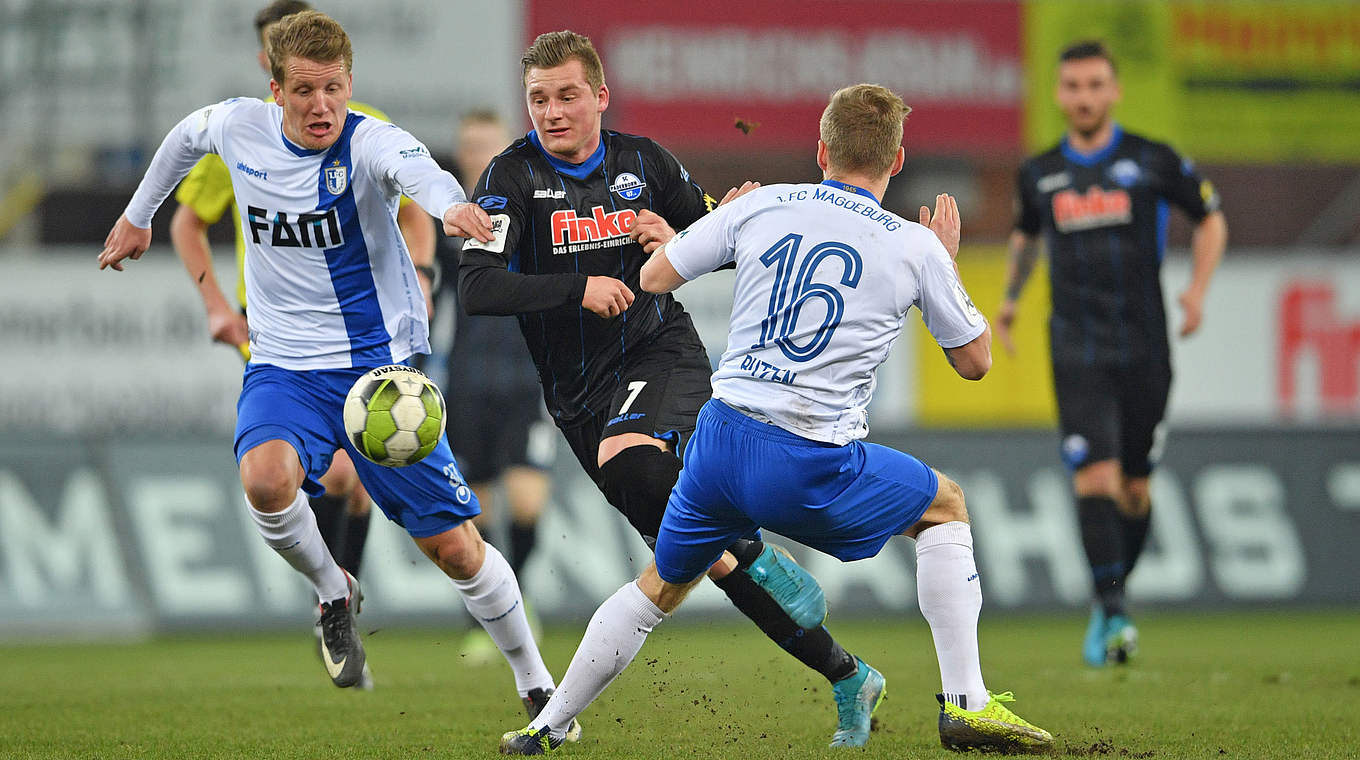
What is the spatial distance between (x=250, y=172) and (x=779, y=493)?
243 cm

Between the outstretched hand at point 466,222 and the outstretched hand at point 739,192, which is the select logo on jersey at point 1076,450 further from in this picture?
the outstretched hand at point 466,222

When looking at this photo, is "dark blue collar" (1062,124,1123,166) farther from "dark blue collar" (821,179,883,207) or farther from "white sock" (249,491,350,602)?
"white sock" (249,491,350,602)

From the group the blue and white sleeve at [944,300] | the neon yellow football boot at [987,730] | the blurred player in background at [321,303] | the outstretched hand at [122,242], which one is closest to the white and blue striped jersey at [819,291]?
the blue and white sleeve at [944,300]

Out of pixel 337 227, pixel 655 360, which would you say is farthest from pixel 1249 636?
pixel 337 227

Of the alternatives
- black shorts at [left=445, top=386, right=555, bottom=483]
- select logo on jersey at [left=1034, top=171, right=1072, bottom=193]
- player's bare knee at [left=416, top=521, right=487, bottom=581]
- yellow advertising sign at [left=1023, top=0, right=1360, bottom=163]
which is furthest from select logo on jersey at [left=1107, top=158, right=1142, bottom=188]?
yellow advertising sign at [left=1023, top=0, right=1360, bottom=163]

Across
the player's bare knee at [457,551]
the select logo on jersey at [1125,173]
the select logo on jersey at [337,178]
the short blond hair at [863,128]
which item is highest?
the short blond hair at [863,128]

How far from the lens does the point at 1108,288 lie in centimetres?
870

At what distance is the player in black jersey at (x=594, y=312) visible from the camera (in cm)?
546

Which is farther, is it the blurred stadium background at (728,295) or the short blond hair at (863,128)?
the blurred stadium background at (728,295)

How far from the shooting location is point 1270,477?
12266 millimetres

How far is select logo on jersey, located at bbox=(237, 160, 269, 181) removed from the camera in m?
6.05

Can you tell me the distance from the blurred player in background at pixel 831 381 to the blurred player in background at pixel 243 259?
2.14 meters

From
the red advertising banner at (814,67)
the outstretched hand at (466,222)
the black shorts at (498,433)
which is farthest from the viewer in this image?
the red advertising banner at (814,67)

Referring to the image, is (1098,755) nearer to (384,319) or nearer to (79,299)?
(384,319)
